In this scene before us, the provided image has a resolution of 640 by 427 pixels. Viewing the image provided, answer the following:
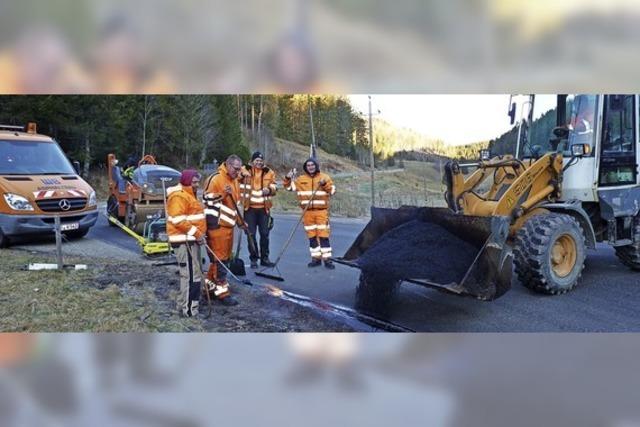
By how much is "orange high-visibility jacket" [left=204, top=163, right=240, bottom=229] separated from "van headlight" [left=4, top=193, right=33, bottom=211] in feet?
2.83

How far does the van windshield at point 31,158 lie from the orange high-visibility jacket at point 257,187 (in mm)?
923

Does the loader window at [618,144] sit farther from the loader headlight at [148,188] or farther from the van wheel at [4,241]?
the van wheel at [4,241]

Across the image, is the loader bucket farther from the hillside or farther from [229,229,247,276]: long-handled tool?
[229,229,247,276]: long-handled tool

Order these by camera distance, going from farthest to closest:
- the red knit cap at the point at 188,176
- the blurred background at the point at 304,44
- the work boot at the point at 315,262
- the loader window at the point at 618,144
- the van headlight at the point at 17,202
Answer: the loader window at the point at 618,144, the work boot at the point at 315,262, the red knit cap at the point at 188,176, the van headlight at the point at 17,202, the blurred background at the point at 304,44

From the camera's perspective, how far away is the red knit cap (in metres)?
2.34

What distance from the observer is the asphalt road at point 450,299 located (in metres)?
2.37

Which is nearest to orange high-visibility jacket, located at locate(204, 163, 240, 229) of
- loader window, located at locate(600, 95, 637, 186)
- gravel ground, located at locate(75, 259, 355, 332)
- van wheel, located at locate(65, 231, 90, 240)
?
gravel ground, located at locate(75, 259, 355, 332)

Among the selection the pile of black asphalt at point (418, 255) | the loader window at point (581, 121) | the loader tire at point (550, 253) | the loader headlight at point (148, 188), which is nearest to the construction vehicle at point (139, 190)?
the loader headlight at point (148, 188)

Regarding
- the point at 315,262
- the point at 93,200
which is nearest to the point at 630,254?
the point at 315,262

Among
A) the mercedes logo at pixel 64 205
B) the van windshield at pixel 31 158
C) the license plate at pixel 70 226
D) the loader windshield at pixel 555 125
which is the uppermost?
the loader windshield at pixel 555 125

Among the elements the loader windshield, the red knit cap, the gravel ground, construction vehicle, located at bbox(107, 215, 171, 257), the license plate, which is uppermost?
the loader windshield

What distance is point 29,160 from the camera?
89.1 inches

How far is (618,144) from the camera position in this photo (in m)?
2.76

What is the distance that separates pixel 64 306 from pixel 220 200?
944mm
